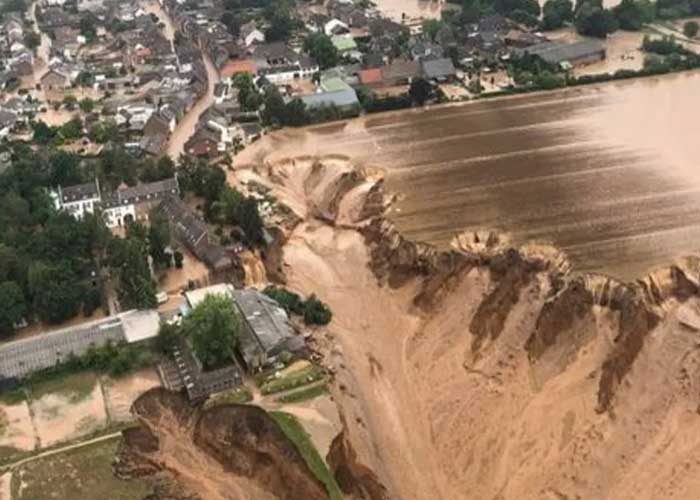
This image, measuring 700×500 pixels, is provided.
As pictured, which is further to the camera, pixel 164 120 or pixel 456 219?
pixel 164 120

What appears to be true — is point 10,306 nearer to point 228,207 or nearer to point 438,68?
point 228,207

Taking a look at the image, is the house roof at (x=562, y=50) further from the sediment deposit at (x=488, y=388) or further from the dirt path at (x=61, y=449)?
the dirt path at (x=61, y=449)

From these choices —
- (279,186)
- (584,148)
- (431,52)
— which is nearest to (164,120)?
(279,186)

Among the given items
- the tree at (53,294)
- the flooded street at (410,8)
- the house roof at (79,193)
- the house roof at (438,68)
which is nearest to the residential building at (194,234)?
the house roof at (79,193)

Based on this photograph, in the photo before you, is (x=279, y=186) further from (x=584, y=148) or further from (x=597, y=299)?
(x=597, y=299)

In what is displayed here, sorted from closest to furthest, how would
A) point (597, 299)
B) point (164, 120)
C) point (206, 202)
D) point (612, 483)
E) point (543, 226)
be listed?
point (612, 483)
point (597, 299)
point (543, 226)
point (206, 202)
point (164, 120)

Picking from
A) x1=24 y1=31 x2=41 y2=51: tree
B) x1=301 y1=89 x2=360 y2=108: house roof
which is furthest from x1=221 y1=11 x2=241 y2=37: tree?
x1=301 y1=89 x2=360 y2=108: house roof

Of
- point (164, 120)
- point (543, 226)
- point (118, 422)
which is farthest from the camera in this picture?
point (164, 120)
